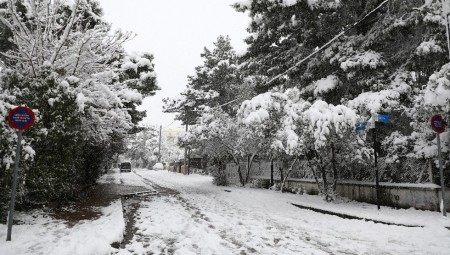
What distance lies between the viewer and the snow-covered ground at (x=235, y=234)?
5.87m

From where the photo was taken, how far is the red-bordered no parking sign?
6.13 metres

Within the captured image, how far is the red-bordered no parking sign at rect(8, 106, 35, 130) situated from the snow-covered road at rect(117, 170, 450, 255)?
3.14 m

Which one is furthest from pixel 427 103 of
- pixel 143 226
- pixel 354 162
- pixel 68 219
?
pixel 68 219

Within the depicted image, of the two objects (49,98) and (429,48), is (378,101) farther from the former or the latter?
(49,98)

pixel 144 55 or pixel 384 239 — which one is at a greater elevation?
pixel 144 55

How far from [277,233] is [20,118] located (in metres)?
6.06

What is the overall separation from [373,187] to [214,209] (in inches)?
234

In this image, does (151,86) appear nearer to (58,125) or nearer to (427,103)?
(58,125)

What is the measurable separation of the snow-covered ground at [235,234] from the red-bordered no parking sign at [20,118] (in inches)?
85.7

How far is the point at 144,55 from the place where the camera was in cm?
1836

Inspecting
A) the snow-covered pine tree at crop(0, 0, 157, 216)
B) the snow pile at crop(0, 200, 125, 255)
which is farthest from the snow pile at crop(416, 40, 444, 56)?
the snow pile at crop(0, 200, 125, 255)

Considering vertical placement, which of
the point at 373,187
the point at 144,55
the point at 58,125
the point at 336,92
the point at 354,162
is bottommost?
the point at 373,187

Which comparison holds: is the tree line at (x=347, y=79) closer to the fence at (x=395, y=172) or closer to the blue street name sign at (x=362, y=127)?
the fence at (x=395, y=172)

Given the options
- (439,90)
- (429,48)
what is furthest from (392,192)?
(429,48)
